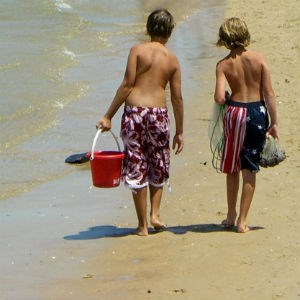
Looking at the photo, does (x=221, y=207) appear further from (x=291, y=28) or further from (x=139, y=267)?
(x=291, y=28)

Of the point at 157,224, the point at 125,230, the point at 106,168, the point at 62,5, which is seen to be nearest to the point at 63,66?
the point at 62,5

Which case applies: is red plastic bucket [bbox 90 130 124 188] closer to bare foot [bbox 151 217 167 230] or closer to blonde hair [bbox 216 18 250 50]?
bare foot [bbox 151 217 167 230]

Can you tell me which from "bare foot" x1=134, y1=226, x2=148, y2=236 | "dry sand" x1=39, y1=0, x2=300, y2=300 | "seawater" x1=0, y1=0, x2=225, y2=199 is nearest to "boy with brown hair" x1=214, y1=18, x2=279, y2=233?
"dry sand" x1=39, y1=0, x2=300, y2=300

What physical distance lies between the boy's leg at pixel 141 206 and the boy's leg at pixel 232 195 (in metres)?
0.55

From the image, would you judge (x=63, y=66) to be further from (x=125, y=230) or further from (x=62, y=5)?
(x=125, y=230)

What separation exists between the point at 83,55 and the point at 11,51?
1344mm

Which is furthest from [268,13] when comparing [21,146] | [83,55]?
[21,146]

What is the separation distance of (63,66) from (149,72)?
8174mm

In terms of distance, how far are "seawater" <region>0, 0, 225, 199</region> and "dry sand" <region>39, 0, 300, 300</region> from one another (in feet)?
4.72

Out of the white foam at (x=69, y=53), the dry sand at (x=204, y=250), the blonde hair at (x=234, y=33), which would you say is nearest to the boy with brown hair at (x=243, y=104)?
the blonde hair at (x=234, y=33)

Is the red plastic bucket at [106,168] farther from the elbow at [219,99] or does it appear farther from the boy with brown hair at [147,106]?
the elbow at [219,99]

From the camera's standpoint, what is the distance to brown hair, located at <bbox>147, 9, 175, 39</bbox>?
23.3 ft

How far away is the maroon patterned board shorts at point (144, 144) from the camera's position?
7105 millimetres

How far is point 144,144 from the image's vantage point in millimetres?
7184
